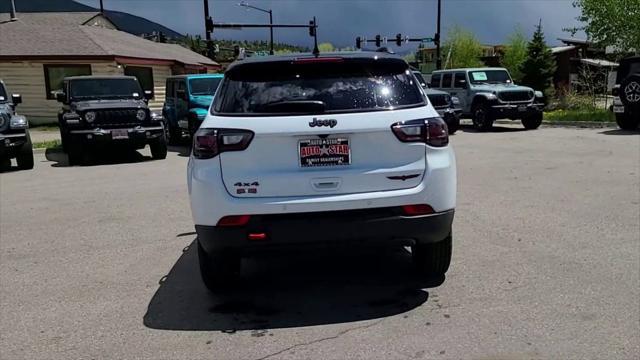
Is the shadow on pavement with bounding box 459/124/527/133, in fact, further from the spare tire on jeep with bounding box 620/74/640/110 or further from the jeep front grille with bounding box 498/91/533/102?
the spare tire on jeep with bounding box 620/74/640/110

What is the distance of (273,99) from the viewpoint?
3.93m

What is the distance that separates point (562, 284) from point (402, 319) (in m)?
Result: 1.41

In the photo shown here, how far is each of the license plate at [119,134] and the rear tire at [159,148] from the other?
664 millimetres

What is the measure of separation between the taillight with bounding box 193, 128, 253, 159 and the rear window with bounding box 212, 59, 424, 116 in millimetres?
196

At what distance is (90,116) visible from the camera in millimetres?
12695

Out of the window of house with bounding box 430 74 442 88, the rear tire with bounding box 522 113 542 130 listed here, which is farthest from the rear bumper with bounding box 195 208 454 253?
the window of house with bounding box 430 74 442 88

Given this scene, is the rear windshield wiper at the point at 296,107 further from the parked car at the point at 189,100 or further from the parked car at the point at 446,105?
the parked car at the point at 446,105

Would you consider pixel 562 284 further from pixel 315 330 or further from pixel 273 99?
pixel 273 99

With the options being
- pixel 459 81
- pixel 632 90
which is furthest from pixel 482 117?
pixel 632 90

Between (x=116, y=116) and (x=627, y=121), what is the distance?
13900 millimetres

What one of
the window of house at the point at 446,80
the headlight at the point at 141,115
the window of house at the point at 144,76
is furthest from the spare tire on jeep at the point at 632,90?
the window of house at the point at 144,76

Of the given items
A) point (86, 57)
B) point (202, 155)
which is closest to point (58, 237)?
point (202, 155)

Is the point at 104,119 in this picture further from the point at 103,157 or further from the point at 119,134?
the point at 103,157

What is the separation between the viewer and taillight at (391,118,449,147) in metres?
3.80
